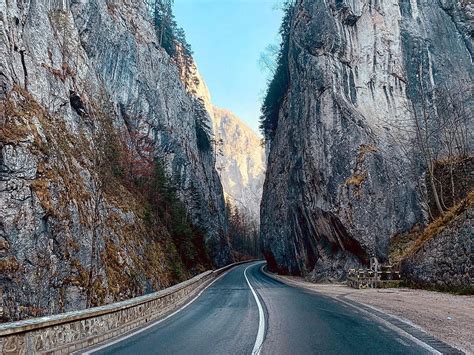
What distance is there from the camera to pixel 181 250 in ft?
129

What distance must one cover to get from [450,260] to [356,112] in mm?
19838

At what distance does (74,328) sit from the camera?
752 cm

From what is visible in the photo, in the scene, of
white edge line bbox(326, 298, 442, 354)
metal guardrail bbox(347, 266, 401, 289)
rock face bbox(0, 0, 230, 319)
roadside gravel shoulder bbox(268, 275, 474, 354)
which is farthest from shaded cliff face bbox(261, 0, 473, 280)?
white edge line bbox(326, 298, 442, 354)

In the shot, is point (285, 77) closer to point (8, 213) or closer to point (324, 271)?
point (324, 271)

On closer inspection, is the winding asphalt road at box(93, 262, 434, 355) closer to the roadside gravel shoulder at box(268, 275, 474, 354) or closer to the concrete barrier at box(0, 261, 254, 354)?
the concrete barrier at box(0, 261, 254, 354)

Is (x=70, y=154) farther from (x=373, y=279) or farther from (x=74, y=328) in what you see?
(x=373, y=279)

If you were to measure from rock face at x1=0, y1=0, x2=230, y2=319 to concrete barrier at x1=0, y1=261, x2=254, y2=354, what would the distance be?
18.6ft

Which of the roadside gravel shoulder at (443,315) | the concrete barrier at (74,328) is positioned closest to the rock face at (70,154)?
the concrete barrier at (74,328)

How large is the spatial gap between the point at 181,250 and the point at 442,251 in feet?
90.6

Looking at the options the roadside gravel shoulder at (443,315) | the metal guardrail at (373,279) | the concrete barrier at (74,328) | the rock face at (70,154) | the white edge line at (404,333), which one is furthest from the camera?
the metal guardrail at (373,279)

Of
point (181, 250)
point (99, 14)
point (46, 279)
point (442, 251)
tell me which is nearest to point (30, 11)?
point (99, 14)

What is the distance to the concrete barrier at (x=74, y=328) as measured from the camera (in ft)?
19.4

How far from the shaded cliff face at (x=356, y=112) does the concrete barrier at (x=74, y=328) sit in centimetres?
2115

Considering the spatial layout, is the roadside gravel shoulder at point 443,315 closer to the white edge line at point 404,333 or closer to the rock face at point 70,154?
the white edge line at point 404,333
